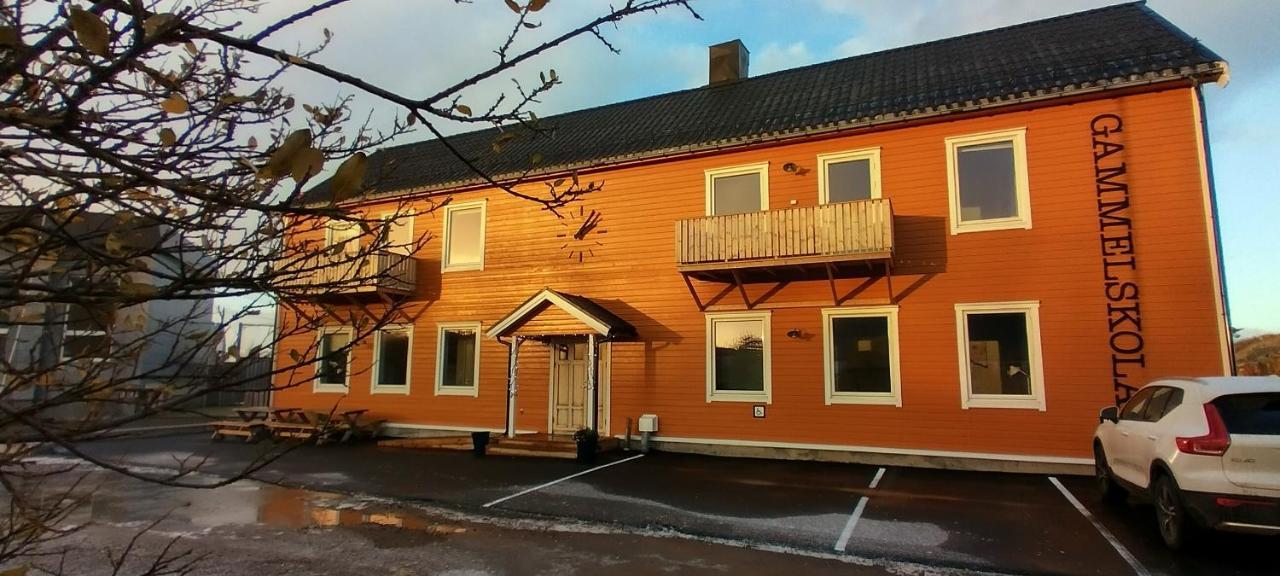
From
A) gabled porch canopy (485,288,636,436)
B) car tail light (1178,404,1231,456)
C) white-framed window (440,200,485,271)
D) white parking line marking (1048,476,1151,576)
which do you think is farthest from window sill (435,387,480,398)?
car tail light (1178,404,1231,456)

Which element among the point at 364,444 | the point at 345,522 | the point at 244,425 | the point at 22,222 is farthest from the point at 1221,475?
the point at 244,425

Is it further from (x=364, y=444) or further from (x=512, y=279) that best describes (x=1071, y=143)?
(x=364, y=444)

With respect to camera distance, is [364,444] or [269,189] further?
[364,444]

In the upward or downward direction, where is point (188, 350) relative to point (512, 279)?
downward

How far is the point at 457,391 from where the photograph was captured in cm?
1656

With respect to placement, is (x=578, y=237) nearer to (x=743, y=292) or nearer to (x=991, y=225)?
(x=743, y=292)

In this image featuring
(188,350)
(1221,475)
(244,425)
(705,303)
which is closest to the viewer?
(188,350)

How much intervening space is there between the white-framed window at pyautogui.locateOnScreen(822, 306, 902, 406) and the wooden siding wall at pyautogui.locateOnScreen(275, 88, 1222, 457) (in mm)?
171

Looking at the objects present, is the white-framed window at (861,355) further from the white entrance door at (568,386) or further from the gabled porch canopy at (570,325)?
the white entrance door at (568,386)

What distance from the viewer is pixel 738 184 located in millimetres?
14539

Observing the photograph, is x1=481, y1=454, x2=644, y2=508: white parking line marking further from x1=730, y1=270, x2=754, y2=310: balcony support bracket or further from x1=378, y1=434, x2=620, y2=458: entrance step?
x1=730, y1=270, x2=754, y2=310: balcony support bracket

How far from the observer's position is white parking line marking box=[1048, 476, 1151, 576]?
20.8 ft

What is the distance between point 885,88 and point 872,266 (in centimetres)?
445

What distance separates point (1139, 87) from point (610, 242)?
10.5 meters
